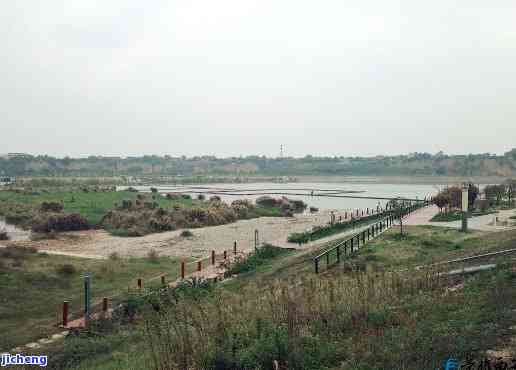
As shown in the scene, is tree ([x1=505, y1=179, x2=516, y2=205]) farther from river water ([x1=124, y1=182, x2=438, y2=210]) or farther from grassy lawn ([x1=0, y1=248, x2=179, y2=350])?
grassy lawn ([x1=0, y1=248, x2=179, y2=350])

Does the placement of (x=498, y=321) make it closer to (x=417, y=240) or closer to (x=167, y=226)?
(x=417, y=240)

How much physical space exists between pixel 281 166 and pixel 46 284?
171m

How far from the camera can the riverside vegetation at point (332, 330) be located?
18.3 ft

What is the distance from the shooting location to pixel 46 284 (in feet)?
50.5

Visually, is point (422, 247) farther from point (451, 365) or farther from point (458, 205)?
point (458, 205)

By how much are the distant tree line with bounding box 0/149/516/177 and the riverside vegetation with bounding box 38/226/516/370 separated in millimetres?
121563

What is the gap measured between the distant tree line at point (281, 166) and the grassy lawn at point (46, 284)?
11553 cm

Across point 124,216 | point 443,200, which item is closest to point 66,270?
point 124,216

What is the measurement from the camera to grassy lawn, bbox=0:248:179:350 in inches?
434

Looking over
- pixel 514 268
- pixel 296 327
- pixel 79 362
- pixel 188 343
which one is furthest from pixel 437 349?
pixel 79 362

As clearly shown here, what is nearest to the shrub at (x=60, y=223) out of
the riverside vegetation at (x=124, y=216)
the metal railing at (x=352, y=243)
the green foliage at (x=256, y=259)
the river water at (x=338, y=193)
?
the riverside vegetation at (x=124, y=216)

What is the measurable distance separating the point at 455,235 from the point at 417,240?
2.33 meters

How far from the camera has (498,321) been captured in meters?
6.01

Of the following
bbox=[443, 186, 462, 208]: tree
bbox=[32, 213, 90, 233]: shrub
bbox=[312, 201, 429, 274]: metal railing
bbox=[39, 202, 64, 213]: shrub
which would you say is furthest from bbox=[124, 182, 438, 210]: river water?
bbox=[32, 213, 90, 233]: shrub
